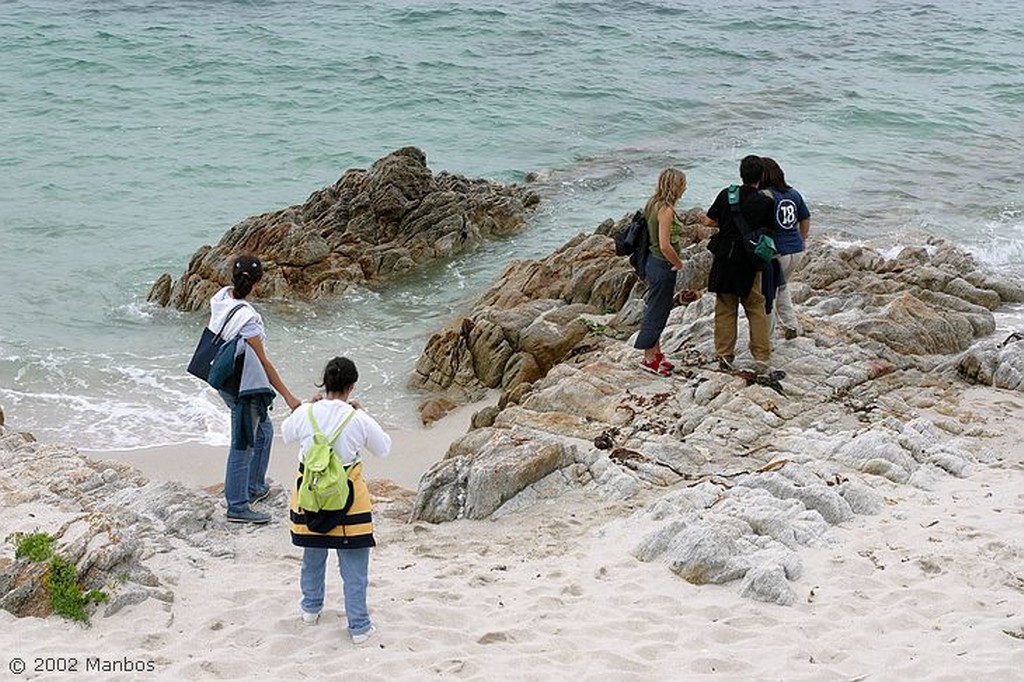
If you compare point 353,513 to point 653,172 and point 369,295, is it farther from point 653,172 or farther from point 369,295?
point 653,172

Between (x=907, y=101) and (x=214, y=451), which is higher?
(x=907, y=101)

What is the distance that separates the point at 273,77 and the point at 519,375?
17793 mm

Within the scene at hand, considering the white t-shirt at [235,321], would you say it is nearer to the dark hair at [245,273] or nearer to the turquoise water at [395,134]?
the dark hair at [245,273]

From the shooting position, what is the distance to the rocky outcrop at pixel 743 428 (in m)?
7.22

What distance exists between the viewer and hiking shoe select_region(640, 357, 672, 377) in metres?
9.99

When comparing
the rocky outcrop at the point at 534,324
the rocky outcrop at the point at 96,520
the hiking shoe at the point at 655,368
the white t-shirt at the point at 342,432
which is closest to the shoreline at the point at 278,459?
the rocky outcrop at the point at 534,324

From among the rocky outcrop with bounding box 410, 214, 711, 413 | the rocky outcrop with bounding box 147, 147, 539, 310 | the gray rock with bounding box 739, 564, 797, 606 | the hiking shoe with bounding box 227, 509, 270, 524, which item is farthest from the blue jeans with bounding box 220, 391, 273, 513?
the rocky outcrop with bounding box 147, 147, 539, 310

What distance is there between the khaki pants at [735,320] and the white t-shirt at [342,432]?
15.3ft

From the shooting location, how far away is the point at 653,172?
70.6 ft

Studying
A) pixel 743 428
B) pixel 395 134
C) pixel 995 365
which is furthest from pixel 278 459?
pixel 395 134

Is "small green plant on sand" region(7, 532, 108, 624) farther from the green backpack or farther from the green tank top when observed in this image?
the green tank top

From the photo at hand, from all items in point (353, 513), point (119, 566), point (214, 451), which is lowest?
point (214, 451)

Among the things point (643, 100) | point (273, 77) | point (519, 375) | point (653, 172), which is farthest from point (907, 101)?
point (519, 375)

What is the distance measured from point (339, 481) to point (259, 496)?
250 cm
